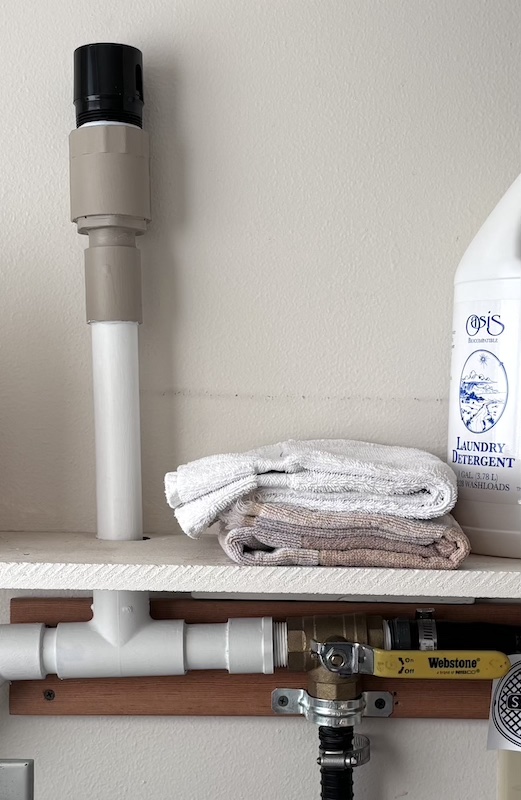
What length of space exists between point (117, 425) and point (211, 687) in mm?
307

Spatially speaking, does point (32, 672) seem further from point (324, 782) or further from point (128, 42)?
point (128, 42)

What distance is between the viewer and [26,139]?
3.00ft

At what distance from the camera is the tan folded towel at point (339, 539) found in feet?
2.41

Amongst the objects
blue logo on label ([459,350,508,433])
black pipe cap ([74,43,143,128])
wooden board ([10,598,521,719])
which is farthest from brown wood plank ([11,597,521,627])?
black pipe cap ([74,43,143,128])

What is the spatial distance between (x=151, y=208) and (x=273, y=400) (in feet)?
0.81

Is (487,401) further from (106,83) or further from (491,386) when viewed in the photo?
(106,83)

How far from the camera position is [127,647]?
0.88 meters

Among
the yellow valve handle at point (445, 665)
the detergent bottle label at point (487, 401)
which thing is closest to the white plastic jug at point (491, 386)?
the detergent bottle label at point (487, 401)

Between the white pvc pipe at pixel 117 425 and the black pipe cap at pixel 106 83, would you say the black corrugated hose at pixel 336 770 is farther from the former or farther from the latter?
the black pipe cap at pixel 106 83

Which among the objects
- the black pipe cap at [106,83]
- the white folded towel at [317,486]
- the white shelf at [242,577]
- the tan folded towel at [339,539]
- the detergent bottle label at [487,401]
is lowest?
the white shelf at [242,577]

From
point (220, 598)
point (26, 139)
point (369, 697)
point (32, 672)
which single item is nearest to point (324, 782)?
point (369, 697)

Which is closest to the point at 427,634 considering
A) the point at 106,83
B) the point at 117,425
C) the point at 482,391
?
the point at 482,391

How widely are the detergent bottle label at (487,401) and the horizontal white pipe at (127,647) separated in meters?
0.27

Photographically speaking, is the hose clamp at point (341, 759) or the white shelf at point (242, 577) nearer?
the white shelf at point (242, 577)
